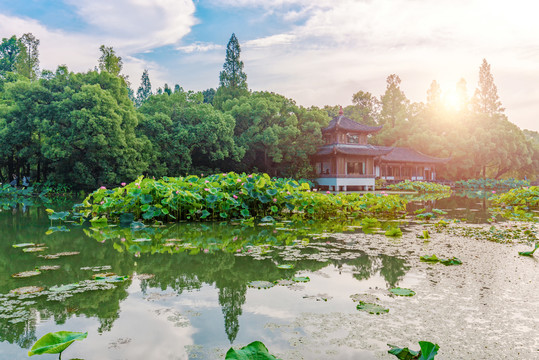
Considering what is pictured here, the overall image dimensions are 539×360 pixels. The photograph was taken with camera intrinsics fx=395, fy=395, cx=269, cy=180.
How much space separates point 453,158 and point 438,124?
3428 millimetres

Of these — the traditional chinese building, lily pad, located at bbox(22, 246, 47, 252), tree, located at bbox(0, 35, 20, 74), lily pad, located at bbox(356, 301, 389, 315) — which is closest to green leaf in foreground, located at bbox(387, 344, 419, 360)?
lily pad, located at bbox(356, 301, 389, 315)

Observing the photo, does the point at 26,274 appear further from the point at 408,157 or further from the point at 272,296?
the point at 408,157

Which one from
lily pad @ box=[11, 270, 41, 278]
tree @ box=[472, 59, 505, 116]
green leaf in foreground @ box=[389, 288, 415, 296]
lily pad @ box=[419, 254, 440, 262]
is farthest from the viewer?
tree @ box=[472, 59, 505, 116]

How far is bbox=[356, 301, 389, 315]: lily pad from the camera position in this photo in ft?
7.54

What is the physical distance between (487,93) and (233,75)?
81.9 ft

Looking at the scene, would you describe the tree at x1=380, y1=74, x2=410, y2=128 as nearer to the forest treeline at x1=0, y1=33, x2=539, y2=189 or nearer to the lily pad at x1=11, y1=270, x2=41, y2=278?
the forest treeline at x1=0, y1=33, x2=539, y2=189

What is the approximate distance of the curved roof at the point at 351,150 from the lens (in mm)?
23438

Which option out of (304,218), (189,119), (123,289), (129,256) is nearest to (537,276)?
(123,289)

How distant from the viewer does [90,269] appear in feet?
10.9

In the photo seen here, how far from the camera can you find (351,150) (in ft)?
79.3

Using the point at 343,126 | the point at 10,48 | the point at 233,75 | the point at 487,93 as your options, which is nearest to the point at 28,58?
the point at 10,48

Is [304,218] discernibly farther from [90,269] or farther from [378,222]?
[90,269]

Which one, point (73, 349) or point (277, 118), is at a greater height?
point (277, 118)

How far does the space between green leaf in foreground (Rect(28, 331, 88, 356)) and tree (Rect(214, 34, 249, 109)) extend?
29.5m
